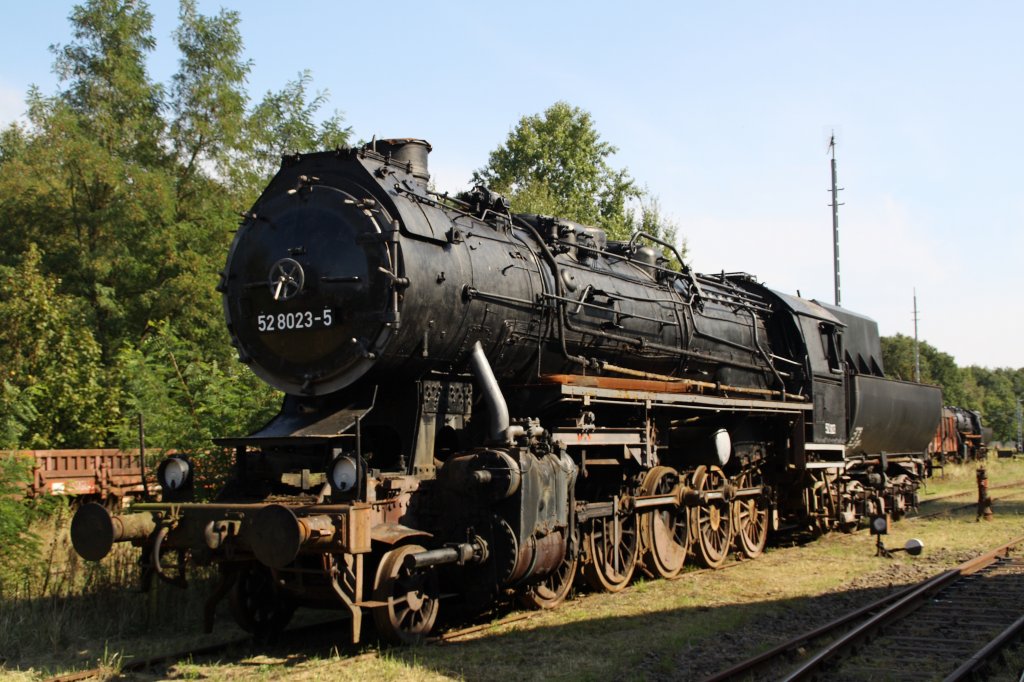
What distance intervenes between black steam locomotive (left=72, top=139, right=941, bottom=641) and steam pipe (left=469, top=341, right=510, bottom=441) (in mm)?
17

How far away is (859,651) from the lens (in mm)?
7277

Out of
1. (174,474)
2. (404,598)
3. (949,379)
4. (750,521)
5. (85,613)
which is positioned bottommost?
(85,613)

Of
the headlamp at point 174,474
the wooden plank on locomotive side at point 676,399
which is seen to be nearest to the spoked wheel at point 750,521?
the wooden plank on locomotive side at point 676,399

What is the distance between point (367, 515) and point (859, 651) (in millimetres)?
4039

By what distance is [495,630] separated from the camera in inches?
302

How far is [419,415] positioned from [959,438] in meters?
33.5

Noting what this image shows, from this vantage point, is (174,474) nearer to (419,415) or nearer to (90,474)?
(419,415)

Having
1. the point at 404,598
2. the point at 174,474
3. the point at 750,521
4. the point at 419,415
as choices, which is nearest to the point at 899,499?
the point at 750,521

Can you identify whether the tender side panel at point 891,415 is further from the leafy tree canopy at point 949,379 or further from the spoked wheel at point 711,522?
the leafy tree canopy at point 949,379

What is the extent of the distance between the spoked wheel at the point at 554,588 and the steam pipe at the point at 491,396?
1.47 metres

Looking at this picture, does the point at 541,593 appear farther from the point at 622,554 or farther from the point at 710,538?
the point at 710,538

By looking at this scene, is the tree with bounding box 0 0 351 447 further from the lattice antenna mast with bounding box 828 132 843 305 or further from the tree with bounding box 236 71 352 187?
the lattice antenna mast with bounding box 828 132 843 305

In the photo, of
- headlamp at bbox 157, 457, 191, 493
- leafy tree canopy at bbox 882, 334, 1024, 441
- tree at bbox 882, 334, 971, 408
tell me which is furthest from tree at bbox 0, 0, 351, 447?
tree at bbox 882, 334, 971, 408

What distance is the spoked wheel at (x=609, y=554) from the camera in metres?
9.30
